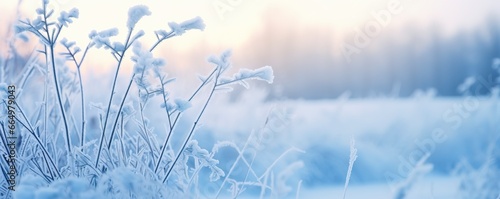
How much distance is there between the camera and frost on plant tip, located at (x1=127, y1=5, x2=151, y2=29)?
2.47 ft

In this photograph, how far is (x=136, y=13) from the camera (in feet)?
2.48

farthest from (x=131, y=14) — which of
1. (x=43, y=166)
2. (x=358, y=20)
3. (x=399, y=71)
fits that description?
(x=399, y=71)

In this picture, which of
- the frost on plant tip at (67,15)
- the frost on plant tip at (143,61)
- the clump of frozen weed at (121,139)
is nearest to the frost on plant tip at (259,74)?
the clump of frozen weed at (121,139)

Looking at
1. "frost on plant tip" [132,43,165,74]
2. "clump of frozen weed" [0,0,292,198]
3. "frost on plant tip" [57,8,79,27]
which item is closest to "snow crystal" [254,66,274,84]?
"clump of frozen weed" [0,0,292,198]

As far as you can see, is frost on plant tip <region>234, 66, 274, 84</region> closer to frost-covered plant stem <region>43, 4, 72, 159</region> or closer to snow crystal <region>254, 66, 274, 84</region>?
snow crystal <region>254, 66, 274, 84</region>

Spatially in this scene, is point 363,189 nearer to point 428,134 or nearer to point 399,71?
point 428,134

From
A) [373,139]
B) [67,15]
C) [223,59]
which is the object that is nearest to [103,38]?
[67,15]

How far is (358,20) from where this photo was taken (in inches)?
112

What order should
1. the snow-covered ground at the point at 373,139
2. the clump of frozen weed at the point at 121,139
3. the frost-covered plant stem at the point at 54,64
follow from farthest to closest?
the snow-covered ground at the point at 373,139
the frost-covered plant stem at the point at 54,64
the clump of frozen weed at the point at 121,139

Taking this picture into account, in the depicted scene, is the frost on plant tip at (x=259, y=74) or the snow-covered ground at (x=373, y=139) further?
the snow-covered ground at (x=373, y=139)

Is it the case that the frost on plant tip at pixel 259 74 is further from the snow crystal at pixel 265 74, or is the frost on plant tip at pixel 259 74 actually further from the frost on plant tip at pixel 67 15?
the frost on plant tip at pixel 67 15

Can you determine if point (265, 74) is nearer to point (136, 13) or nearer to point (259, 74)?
point (259, 74)

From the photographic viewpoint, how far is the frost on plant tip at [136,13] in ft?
2.47

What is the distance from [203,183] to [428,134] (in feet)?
4.13
